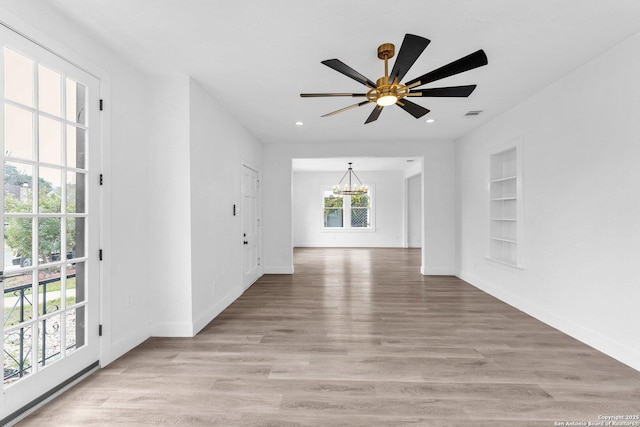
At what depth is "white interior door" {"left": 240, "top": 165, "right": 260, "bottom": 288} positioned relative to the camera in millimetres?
5055

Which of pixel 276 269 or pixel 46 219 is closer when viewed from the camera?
pixel 46 219

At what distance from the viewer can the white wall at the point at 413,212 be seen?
10.8m

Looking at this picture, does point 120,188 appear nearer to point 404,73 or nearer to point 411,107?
point 404,73

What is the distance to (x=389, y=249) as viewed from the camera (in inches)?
407

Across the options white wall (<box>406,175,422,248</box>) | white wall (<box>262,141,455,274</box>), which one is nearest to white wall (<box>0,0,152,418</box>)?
white wall (<box>262,141,455,274</box>)

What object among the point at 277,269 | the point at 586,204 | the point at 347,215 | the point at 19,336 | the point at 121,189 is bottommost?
the point at 277,269

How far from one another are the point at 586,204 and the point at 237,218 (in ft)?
13.8

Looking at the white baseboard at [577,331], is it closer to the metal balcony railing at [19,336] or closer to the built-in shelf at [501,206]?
the built-in shelf at [501,206]

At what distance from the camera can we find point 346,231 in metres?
11.0

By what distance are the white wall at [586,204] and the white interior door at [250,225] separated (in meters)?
4.01

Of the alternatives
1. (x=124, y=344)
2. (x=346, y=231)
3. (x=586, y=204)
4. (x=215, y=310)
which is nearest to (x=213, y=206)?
(x=215, y=310)

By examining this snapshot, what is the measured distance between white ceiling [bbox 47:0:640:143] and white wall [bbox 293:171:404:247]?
23.8 ft

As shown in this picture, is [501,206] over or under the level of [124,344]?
over

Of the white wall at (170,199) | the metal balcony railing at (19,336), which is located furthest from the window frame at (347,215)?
the metal balcony railing at (19,336)
